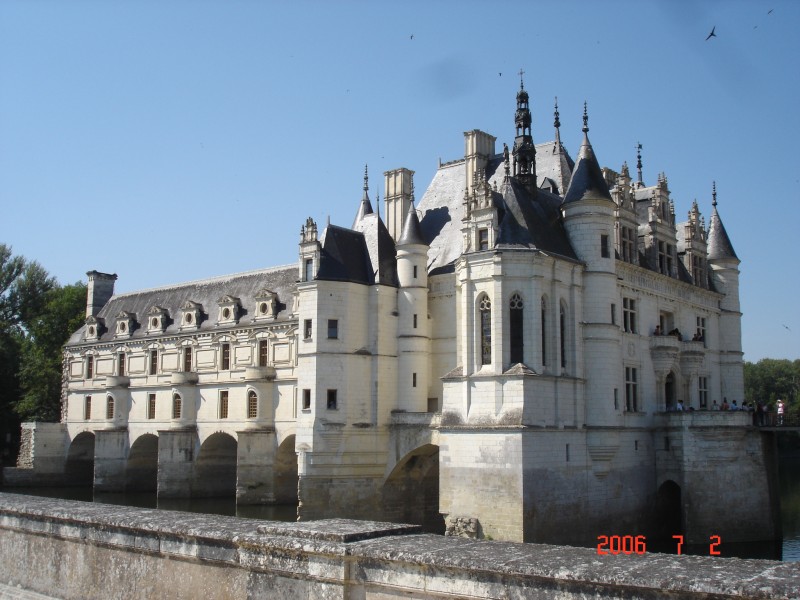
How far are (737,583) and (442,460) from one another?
73.5ft

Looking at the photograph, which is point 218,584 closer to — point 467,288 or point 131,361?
point 467,288

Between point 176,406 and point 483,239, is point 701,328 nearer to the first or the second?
point 483,239

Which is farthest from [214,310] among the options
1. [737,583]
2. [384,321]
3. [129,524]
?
[737,583]

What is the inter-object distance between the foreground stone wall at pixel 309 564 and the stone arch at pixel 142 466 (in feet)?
134

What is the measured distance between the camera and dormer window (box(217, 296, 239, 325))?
44000 millimetres

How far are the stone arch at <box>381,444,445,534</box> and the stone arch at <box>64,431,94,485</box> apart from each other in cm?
2743

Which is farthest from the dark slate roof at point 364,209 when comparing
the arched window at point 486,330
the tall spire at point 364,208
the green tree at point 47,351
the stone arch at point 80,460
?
the green tree at point 47,351

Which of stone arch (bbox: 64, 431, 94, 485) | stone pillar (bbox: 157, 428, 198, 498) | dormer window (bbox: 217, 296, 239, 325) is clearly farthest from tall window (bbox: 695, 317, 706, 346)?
stone arch (bbox: 64, 431, 94, 485)

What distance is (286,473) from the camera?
39.1 m

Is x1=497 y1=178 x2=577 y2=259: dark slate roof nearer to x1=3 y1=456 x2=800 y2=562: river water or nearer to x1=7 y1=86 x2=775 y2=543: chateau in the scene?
x1=7 y1=86 x2=775 y2=543: chateau

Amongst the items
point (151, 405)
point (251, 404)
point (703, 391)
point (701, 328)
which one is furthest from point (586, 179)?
point (151, 405)

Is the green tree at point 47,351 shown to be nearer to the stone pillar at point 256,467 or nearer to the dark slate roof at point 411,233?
the stone pillar at point 256,467

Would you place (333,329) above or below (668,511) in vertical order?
above

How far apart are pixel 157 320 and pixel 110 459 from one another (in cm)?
827
